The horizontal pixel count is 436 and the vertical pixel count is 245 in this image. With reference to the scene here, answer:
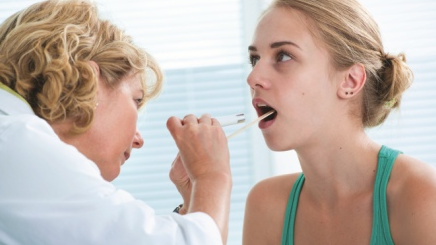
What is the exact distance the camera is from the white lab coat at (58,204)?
1048 mm

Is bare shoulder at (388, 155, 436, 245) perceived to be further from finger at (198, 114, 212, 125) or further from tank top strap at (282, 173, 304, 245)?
finger at (198, 114, 212, 125)

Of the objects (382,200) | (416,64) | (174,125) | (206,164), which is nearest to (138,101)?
(174,125)

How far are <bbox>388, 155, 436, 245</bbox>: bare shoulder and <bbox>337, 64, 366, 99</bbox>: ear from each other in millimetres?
193

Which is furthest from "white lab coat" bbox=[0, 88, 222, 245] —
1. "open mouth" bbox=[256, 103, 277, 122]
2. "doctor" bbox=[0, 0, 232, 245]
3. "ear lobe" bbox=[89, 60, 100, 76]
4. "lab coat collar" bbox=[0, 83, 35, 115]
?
"open mouth" bbox=[256, 103, 277, 122]

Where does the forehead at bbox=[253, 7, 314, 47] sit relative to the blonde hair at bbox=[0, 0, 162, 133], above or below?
above

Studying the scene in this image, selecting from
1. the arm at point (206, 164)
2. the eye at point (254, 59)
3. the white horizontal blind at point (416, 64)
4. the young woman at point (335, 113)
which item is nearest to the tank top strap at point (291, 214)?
the young woman at point (335, 113)

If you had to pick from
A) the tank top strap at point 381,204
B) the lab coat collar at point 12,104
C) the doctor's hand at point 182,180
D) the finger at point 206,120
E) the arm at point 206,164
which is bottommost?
the doctor's hand at point 182,180

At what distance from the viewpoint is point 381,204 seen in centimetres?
152

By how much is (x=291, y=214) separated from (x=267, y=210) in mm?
72

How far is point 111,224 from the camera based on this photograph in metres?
1.06

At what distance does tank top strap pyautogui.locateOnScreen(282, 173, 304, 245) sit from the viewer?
168cm

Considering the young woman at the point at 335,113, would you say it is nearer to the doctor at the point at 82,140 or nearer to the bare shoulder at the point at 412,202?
the bare shoulder at the point at 412,202

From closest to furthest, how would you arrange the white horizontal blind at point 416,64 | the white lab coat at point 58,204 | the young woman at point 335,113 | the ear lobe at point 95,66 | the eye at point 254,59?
the white lab coat at point 58,204 < the ear lobe at point 95,66 < the young woman at point 335,113 < the eye at point 254,59 < the white horizontal blind at point 416,64

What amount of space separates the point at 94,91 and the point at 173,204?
1.78 meters
